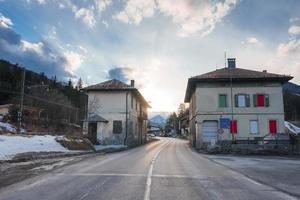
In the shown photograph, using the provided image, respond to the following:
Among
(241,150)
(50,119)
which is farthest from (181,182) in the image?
(50,119)

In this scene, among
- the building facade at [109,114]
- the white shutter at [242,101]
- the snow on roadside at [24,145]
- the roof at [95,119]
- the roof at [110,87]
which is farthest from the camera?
the roof at [110,87]

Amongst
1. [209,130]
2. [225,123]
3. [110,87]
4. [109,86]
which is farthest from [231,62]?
[109,86]

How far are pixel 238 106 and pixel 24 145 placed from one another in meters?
25.4

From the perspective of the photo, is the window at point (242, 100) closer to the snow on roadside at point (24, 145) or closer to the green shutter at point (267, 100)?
the green shutter at point (267, 100)

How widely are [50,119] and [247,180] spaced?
1740 inches

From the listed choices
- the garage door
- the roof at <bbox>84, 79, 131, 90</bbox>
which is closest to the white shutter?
the garage door

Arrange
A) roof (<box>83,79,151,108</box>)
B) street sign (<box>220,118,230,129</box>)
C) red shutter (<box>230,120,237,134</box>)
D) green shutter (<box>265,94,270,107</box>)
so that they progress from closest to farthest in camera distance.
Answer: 1. street sign (<box>220,118,230,129</box>)
2. red shutter (<box>230,120,237,134</box>)
3. green shutter (<box>265,94,270,107</box>)
4. roof (<box>83,79,151,108</box>)

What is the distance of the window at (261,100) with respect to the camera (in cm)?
3731

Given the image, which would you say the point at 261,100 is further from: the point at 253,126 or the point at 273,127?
the point at 273,127

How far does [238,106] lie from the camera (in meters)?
37.3

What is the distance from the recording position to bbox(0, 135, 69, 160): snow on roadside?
704 inches

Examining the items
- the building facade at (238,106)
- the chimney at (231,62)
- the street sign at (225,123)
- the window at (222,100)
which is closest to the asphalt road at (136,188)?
the street sign at (225,123)

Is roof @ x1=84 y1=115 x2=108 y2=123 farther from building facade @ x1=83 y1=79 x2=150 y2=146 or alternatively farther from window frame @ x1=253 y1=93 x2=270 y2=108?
window frame @ x1=253 y1=93 x2=270 y2=108

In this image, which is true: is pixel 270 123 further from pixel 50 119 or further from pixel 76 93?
pixel 76 93
